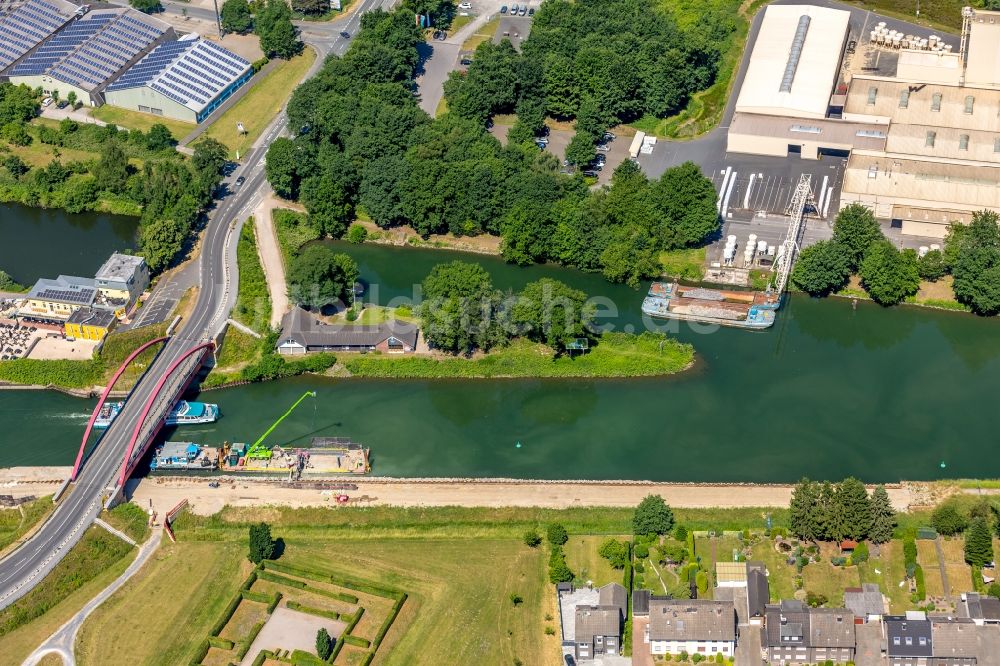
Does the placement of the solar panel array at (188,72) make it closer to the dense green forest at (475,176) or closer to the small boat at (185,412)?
the dense green forest at (475,176)

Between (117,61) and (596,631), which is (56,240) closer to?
(117,61)

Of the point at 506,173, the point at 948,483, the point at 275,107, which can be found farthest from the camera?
the point at 275,107

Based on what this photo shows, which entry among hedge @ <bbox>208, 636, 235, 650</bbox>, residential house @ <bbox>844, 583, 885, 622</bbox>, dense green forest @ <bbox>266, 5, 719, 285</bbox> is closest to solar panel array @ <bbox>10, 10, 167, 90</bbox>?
dense green forest @ <bbox>266, 5, 719, 285</bbox>

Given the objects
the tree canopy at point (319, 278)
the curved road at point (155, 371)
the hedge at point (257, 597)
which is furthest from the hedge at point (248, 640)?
the tree canopy at point (319, 278)

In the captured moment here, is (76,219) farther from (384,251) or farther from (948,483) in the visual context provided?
(948,483)

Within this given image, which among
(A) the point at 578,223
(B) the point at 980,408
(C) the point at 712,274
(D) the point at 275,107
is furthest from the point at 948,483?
(D) the point at 275,107

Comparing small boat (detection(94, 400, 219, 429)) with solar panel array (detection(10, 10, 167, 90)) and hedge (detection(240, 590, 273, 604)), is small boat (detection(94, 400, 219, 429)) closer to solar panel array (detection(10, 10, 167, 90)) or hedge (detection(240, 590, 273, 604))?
hedge (detection(240, 590, 273, 604))

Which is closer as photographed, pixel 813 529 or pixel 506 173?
pixel 813 529
